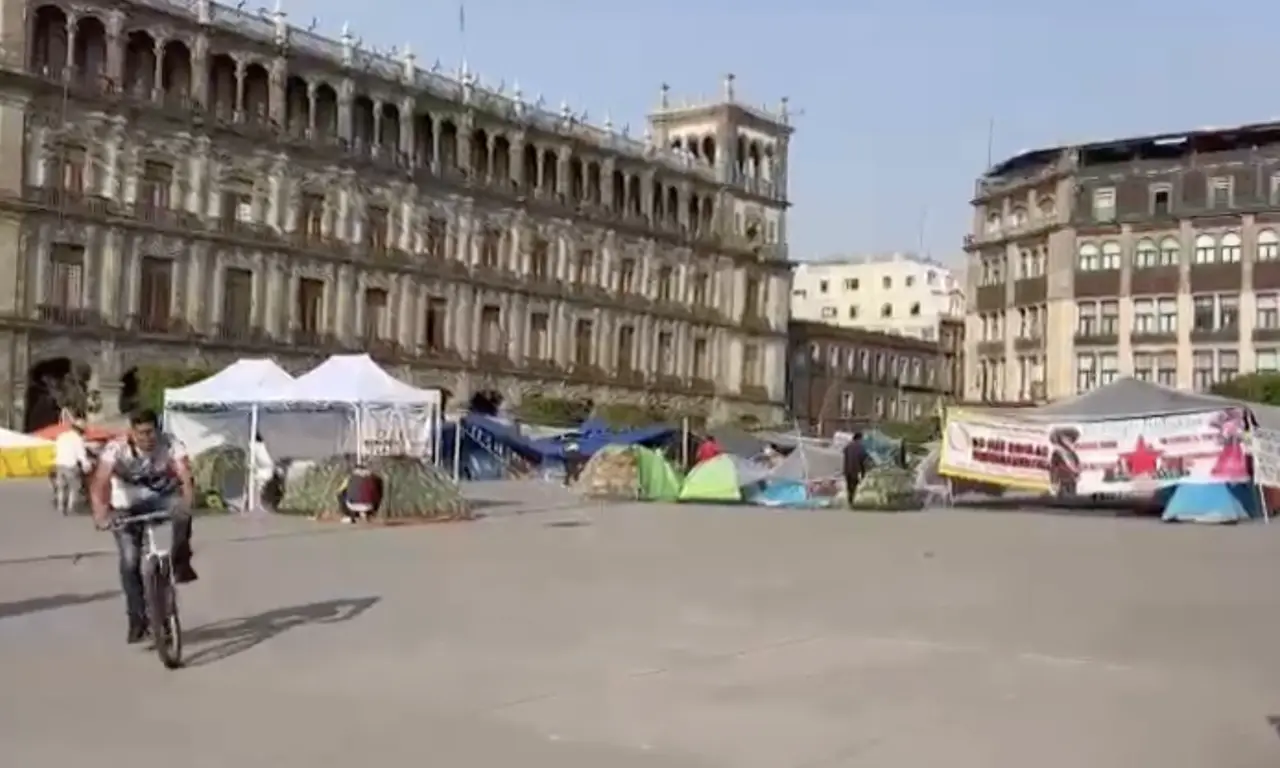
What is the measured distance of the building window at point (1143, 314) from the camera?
2699 inches

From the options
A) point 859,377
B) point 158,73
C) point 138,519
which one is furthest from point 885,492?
point 859,377

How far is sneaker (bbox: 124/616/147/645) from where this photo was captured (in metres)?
10.3

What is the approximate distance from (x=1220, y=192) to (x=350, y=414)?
47914 mm

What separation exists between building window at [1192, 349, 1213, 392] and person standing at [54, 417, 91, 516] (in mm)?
53503

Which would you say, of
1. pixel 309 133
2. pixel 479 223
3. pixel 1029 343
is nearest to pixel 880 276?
pixel 1029 343

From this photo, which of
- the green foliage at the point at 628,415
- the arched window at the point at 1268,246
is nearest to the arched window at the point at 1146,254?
the arched window at the point at 1268,246

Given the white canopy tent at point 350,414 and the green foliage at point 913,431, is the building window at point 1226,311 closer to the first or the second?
the green foliage at point 913,431

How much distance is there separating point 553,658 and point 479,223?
51.5m

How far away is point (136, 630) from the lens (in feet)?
34.0

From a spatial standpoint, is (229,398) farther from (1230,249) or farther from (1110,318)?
(1230,249)

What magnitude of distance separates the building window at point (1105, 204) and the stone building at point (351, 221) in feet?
50.4

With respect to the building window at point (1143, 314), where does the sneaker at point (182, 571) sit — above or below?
below

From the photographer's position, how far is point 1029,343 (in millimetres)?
72500

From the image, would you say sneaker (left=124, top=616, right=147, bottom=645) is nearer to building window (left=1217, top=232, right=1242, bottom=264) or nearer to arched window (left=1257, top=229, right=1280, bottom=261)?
arched window (left=1257, top=229, right=1280, bottom=261)
